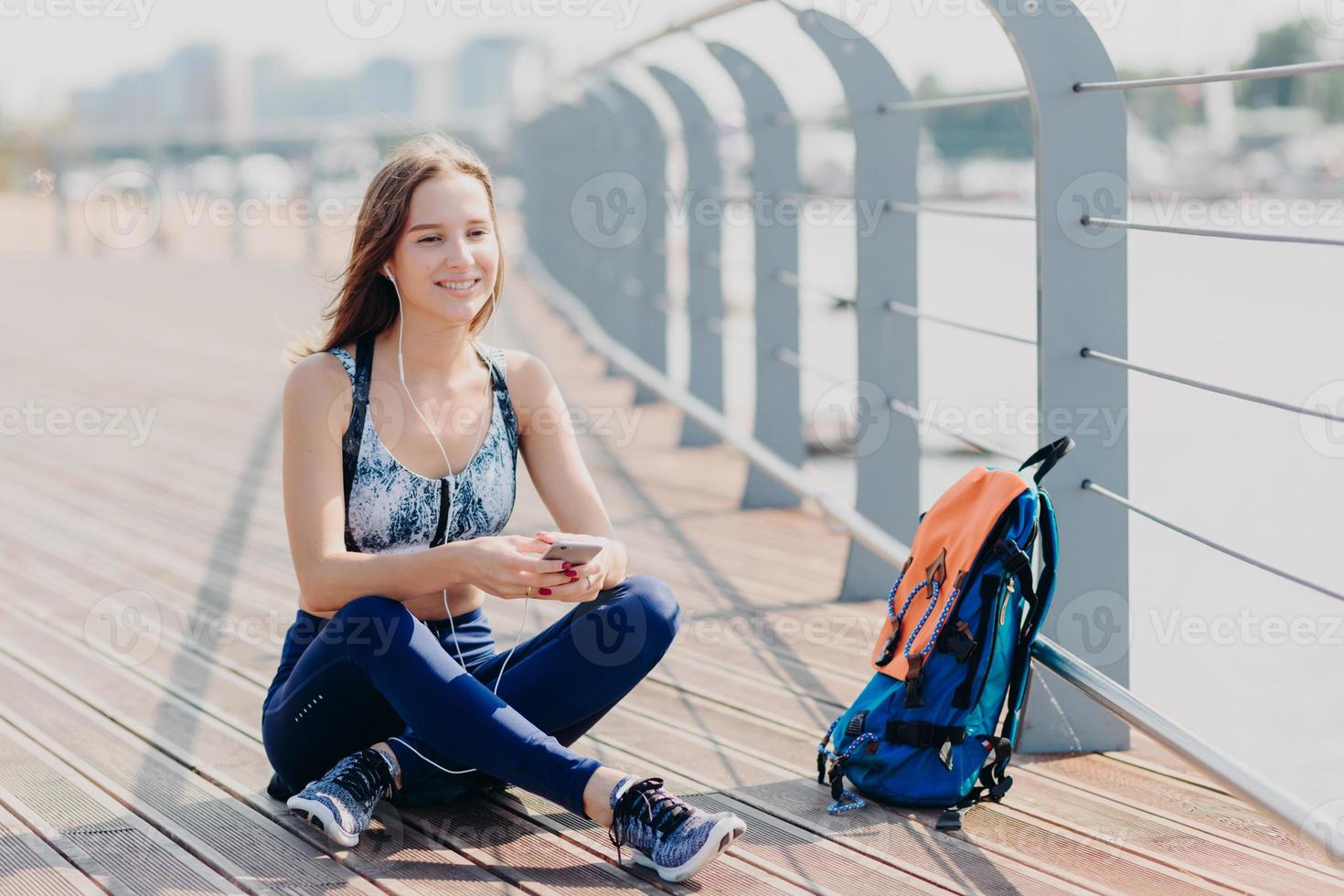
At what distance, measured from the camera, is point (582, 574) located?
7.33 feet

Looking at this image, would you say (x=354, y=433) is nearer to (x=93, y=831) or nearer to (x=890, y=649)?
(x=93, y=831)

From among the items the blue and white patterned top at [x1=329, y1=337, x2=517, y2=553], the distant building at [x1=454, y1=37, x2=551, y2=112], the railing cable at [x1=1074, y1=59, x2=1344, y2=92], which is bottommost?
the blue and white patterned top at [x1=329, y1=337, x2=517, y2=553]

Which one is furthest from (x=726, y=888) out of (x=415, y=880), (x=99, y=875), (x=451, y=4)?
(x=451, y=4)

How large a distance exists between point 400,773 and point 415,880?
0.23 metres

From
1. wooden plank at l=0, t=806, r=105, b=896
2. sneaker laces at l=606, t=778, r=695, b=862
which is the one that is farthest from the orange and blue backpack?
wooden plank at l=0, t=806, r=105, b=896

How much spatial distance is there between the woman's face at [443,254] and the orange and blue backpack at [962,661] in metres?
0.86

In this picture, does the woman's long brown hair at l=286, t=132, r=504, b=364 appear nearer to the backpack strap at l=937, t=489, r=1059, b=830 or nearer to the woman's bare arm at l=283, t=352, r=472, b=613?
the woman's bare arm at l=283, t=352, r=472, b=613

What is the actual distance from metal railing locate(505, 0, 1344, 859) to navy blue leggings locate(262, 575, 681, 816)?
73cm

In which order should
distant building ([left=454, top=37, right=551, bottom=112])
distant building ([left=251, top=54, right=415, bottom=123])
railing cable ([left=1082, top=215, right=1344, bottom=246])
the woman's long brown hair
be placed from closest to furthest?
1. railing cable ([left=1082, top=215, right=1344, bottom=246])
2. the woman's long brown hair
3. distant building ([left=454, top=37, right=551, bottom=112])
4. distant building ([left=251, top=54, right=415, bottom=123])

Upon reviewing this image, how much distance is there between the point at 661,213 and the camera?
618cm

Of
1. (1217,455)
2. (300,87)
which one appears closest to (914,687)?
(1217,455)

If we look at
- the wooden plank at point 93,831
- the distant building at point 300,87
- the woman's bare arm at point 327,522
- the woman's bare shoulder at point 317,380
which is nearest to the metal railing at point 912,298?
the woman's bare arm at point 327,522

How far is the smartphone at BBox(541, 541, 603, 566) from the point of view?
7.23 ft

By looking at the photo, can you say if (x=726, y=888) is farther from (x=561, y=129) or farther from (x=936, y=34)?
(x=561, y=129)
